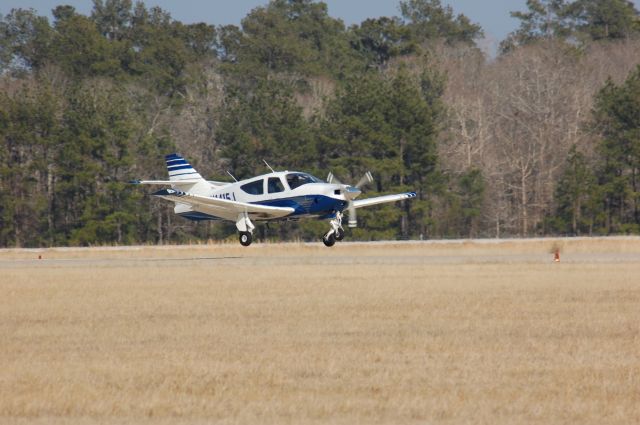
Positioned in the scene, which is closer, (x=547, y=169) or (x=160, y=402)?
(x=160, y=402)

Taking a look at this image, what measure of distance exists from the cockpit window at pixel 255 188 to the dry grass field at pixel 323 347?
939 centimetres

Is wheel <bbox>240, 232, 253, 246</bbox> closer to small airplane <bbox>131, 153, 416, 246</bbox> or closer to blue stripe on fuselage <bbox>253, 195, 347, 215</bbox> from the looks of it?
small airplane <bbox>131, 153, 416, 246</bbox>

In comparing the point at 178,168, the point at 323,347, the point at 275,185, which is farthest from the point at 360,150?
the point at 323,347

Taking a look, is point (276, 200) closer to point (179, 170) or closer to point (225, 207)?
point (225, 207)

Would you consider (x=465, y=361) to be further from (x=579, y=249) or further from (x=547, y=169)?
(x=547, y=169)

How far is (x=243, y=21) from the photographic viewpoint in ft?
374

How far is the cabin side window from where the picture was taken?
39.2 m

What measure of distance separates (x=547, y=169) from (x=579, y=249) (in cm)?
3114

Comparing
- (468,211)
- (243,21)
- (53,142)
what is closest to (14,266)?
(53,142)

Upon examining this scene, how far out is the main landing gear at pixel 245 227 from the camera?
40.4 meters

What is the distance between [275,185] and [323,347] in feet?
76.8

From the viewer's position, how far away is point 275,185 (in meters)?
39.3

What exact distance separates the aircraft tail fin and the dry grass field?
42.2 feet

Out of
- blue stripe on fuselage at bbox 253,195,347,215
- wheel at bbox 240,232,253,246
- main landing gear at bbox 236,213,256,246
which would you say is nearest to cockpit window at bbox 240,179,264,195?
main landing gear at bbox 236,213,256,246
